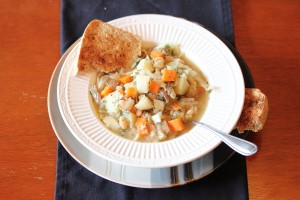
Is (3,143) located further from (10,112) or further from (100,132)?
(100,132)

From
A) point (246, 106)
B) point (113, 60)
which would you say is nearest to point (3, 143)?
point (113, 60)

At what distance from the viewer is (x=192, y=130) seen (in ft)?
5.34

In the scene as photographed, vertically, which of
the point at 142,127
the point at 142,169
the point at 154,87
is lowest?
the point at 142,169

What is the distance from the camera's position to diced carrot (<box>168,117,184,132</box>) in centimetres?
168

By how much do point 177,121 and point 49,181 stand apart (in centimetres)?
64

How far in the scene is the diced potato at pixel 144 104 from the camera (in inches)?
67.2

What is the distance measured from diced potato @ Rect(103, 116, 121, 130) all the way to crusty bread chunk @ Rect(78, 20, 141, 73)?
26cm

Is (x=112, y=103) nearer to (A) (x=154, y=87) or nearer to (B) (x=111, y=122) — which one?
(B) (x=111, y=122)

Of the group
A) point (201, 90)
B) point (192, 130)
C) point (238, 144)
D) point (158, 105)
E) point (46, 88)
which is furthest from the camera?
point (46, 88)

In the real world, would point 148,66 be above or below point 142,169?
above

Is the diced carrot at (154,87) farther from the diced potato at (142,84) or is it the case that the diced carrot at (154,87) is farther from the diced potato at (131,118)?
the diced potato at (131,118)

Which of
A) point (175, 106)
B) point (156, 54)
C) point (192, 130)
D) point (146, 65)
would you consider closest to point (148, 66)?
point (146, 65)

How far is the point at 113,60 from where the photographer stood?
1.84 m

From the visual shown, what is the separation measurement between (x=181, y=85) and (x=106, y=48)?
430 millimetres
